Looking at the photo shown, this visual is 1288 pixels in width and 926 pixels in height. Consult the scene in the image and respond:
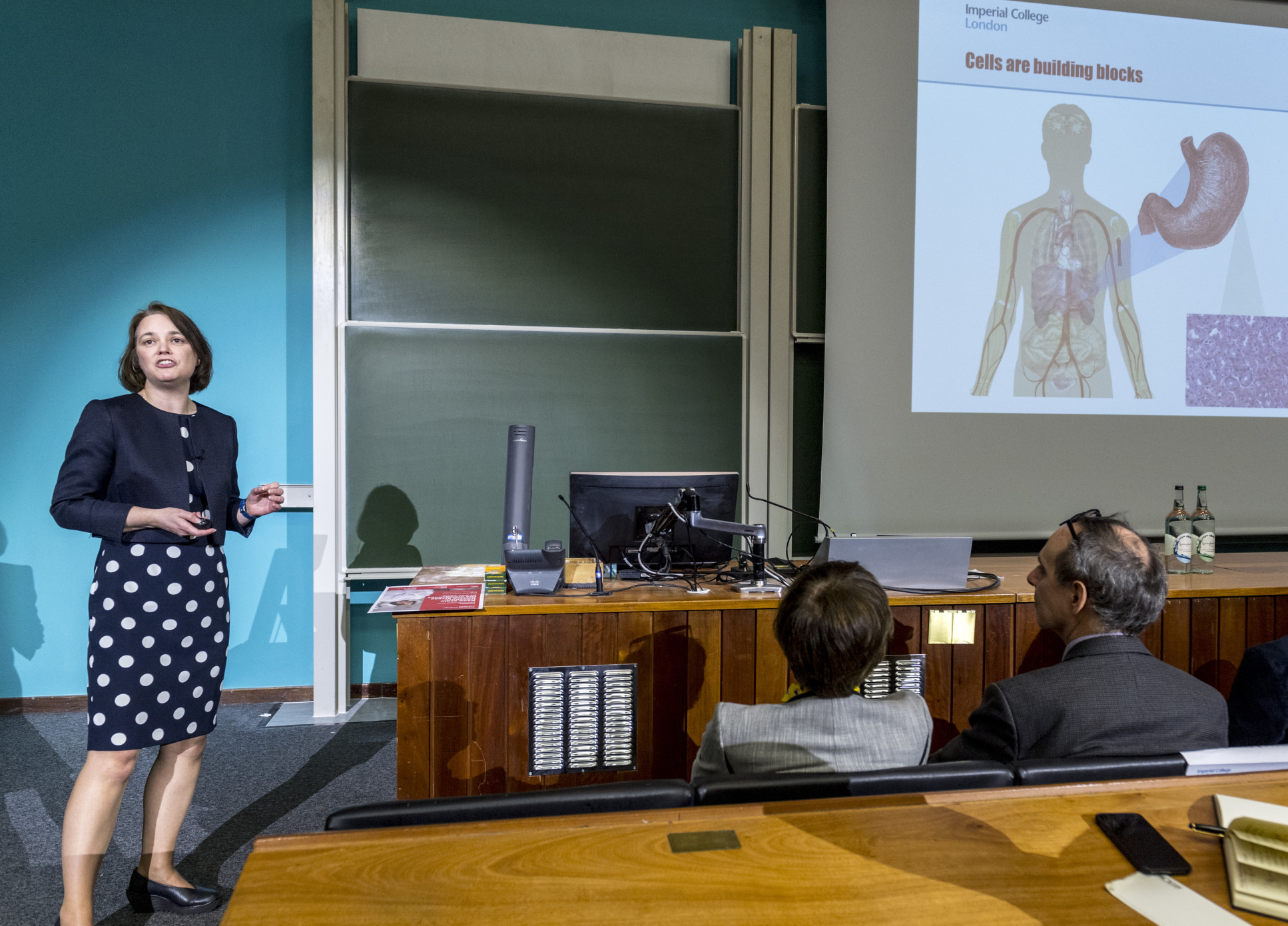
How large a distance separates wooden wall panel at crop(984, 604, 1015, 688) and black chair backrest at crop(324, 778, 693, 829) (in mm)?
1514

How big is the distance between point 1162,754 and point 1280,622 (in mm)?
1843

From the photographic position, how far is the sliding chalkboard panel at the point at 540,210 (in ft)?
10.5

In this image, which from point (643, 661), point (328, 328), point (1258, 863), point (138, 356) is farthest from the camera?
point (328, 328)

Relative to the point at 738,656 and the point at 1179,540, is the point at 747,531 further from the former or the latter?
the point at 1179,540

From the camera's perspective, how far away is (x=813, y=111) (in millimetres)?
3504

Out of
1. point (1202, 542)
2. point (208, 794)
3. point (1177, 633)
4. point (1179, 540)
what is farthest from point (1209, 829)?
point (208, 794)

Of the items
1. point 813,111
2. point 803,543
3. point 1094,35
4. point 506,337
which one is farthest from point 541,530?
point 1094,35

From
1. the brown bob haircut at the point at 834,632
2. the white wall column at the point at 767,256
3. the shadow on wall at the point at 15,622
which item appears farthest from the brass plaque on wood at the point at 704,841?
the shadow on wall at the point at 15,622

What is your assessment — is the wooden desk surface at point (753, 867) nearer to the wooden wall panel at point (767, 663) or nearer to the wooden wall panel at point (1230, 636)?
the wooden wall panel at point (767, 663)

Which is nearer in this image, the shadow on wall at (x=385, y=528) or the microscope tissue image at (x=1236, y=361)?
the shadow on wall at (x=385, y=528)

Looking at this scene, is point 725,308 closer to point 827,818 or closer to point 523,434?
point 523,434

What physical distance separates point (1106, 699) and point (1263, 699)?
1.85 ft

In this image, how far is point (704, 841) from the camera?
0.84 meters

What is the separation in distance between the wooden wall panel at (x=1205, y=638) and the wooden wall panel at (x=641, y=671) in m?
1.73
